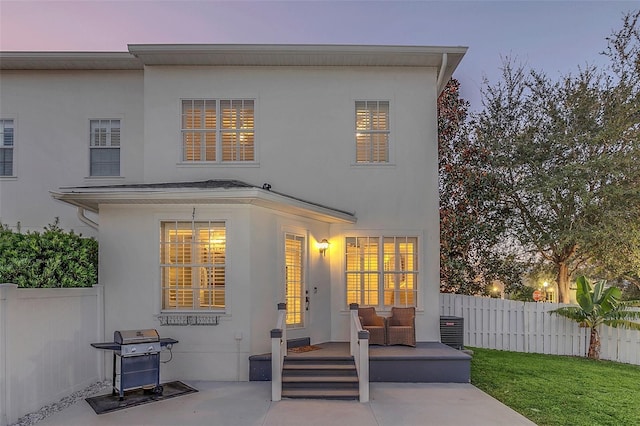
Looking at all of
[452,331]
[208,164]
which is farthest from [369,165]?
[452,331]

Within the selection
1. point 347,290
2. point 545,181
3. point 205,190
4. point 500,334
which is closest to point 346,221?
point 347,290

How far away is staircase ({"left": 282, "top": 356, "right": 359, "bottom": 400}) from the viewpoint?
22.4 feet

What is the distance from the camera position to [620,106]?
12.3 m

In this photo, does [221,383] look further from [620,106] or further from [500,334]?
[620,106]

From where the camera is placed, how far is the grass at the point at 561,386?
20.0ft

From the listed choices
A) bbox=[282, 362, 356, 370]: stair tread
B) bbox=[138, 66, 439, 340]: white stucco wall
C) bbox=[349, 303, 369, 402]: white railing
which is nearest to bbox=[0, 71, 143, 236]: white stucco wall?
bbox=[138, 66, 439, 340]: white stucco wall

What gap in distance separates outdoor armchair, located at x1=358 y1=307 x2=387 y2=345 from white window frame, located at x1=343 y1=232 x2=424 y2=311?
1.64ft

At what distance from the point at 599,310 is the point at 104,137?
12448 millimetres

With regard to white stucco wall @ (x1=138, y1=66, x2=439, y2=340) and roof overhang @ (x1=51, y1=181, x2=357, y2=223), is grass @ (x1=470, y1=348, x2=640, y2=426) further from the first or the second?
roof overhang @ (x1=51, y1=181, x2=357, y2=223)

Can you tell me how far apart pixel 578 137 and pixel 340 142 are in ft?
24.1

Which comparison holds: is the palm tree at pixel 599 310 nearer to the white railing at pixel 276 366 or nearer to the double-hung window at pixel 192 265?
the white railing at pixel 276 366

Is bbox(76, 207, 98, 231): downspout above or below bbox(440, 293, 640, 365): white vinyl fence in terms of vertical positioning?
above

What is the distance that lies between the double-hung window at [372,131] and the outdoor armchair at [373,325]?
11.1 feet

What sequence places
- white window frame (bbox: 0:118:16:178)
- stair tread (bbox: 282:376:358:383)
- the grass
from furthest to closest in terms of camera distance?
1. white window frame (bbox: 0:118:16:178)
2. stair tread (bbox: 282:376:358:383)
3. the grass
